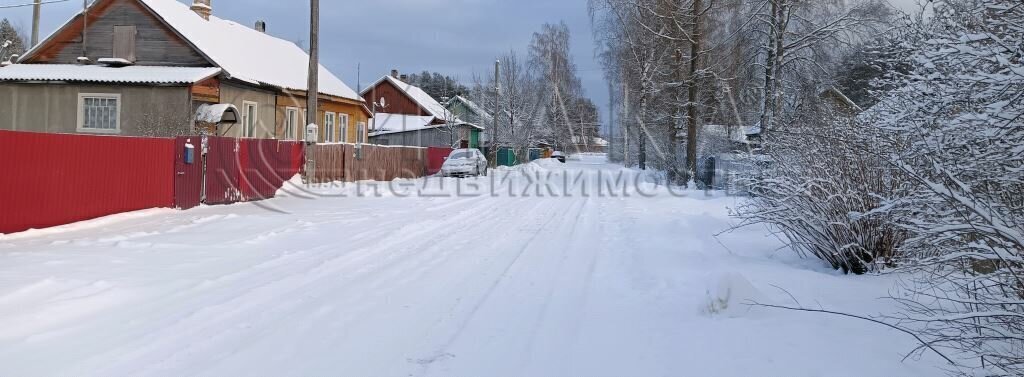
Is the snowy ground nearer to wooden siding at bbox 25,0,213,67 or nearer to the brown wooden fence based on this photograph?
the brown wooden fence

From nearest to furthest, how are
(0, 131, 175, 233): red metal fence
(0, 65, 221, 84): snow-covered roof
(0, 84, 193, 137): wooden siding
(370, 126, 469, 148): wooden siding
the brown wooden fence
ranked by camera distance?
(0, 131, 175, 233): red metal fence → the brown wooden fence → (0, 65, 221, 84): snow-covered roof → (0, 84, 193, 137): wooden siding → (370, 126, 469, 148): wooden siding

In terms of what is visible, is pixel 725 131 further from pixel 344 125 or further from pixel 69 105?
pixel 69 105

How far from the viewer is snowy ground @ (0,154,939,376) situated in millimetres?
4527

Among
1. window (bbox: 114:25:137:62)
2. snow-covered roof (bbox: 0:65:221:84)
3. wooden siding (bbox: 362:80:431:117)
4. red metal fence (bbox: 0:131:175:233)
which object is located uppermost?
wooden siding (bbox: 362:80:431:117)

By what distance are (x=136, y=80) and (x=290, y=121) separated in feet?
23.5

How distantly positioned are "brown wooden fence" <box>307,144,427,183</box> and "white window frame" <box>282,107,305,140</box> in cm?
476

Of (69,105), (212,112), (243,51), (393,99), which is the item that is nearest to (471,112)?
(393,99)

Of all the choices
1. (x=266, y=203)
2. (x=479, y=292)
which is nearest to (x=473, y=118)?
(x=266, y=203)

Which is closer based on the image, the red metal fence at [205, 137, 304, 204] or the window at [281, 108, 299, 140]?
the red metal fence at [205, 137, 304, 204]

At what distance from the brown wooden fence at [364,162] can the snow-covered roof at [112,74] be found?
15.5ft

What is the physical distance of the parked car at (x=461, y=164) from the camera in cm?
3078

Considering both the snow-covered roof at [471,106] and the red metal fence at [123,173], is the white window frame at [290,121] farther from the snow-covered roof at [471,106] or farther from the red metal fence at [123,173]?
the snow-covered roof at [471,106]

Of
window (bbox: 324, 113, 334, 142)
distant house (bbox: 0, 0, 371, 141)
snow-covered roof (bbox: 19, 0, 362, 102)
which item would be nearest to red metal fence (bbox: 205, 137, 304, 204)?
distant house (bbox: 0, 0, 371, 141)

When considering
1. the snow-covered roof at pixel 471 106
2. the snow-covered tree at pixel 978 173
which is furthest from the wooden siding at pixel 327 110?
the snow-covered roof at pixel 471 106
